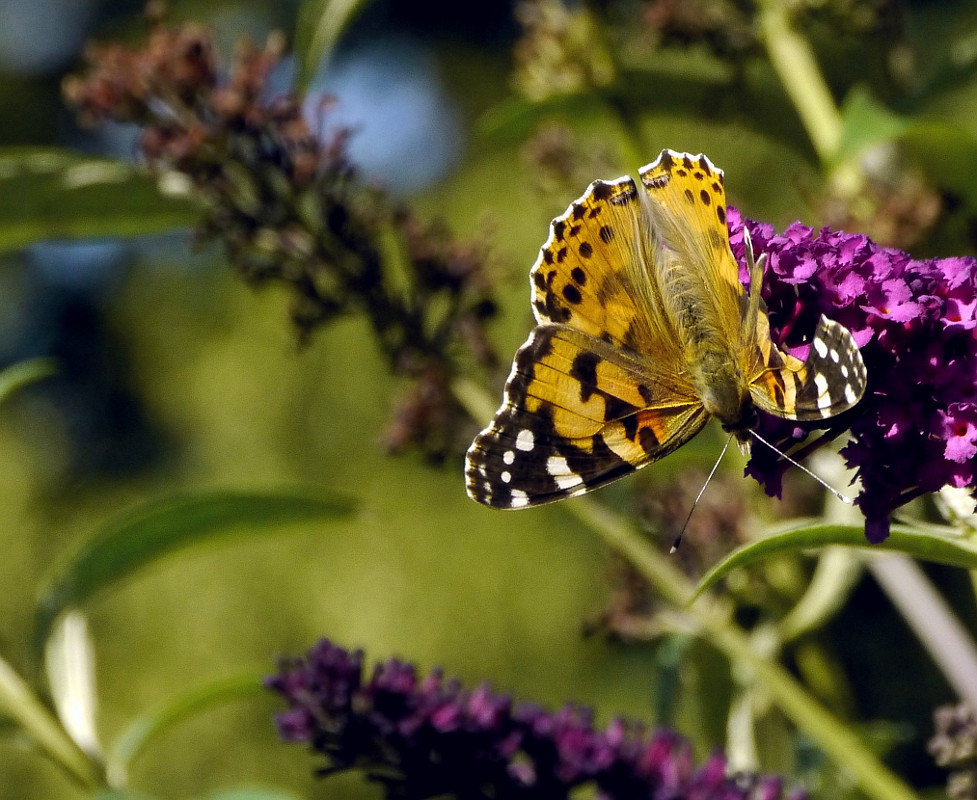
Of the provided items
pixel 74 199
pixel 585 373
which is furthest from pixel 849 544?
pixel 74 199

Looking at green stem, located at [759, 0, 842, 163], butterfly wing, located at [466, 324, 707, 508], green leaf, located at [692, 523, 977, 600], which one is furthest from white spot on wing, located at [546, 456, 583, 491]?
Result: green stem, located at [759, 0, 842, 163]

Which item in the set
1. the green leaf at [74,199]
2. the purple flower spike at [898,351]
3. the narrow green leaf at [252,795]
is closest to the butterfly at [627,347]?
the purple flower spike at [898,351]

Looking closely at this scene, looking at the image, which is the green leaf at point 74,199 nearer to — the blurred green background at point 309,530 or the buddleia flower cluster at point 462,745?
the buddleia flower cluster at point 462,745

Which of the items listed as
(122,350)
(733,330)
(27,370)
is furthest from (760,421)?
(122,350)

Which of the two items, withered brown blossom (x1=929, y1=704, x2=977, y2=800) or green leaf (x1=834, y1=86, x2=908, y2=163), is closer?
withered brown blossom (x1=929, y1=704, x2=977, y2=800)

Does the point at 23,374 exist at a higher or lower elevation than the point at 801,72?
lower

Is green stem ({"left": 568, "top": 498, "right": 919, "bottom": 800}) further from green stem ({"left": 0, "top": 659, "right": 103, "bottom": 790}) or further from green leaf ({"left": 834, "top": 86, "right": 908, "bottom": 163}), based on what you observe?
green stem ({"left": 0, "top": 659, "right": 103, "bottom": 790})

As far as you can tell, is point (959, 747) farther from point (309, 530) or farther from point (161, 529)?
point (309, 530)
